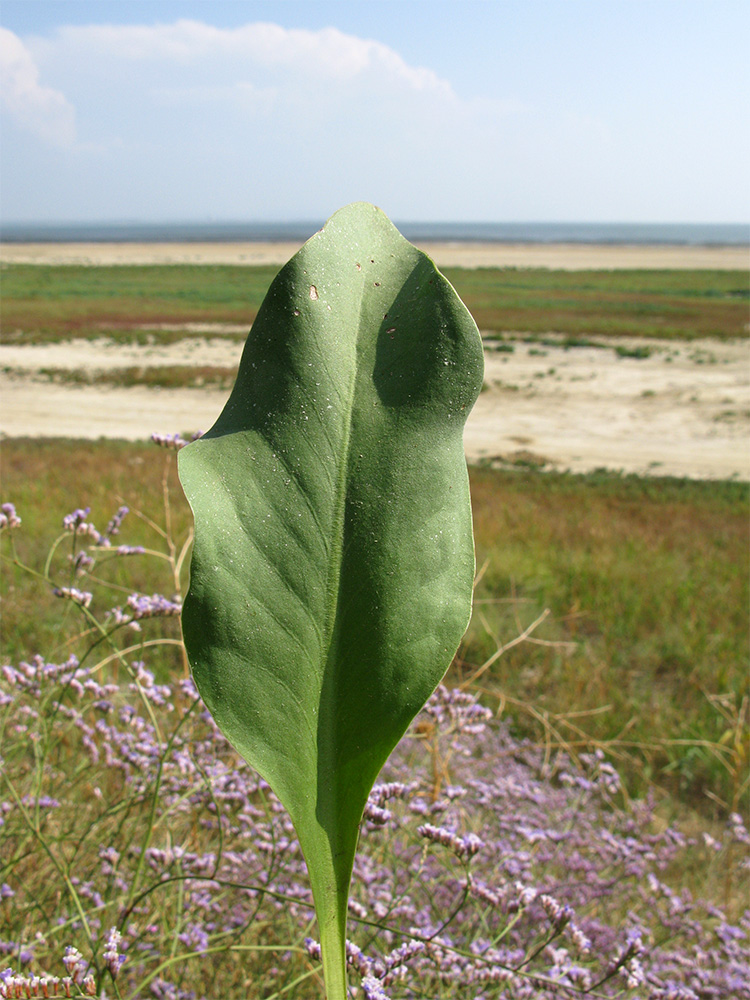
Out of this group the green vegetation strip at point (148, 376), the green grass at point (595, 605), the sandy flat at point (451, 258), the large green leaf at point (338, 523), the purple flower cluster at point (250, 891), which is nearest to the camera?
the large green leaf at point (338, 523)

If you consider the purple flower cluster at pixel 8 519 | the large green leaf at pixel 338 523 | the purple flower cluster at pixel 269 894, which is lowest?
the purple flower cluster at pixel 269 894

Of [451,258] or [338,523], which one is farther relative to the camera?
[451,258]

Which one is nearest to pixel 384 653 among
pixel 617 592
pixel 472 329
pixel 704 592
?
pixel 472 329

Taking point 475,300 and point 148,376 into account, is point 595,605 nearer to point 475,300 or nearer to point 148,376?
point 148,376

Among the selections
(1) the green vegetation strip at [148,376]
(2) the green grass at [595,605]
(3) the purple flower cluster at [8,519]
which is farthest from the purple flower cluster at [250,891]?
(1) the green vegetation strip at [148,376]

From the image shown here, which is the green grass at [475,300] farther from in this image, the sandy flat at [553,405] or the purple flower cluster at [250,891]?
the purple flower cluster at [250,891]

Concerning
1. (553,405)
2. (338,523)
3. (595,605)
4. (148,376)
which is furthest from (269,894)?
(148,376)

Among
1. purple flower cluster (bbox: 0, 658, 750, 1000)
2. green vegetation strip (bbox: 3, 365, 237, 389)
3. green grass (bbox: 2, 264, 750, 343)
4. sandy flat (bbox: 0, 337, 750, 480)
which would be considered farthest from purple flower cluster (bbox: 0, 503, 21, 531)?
green grass (bbox: 2, 264, 750, 343)
